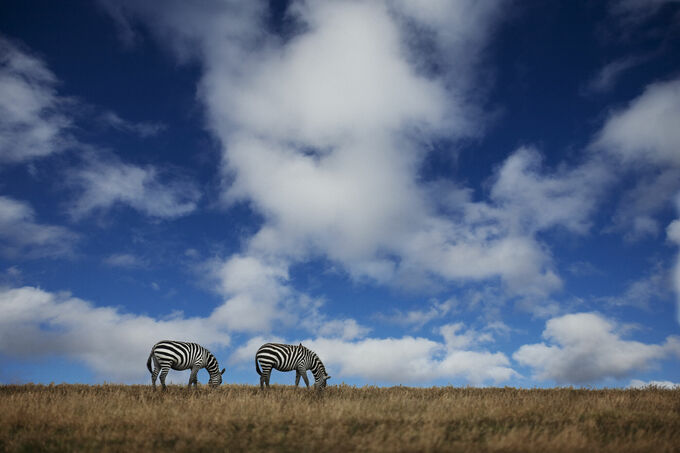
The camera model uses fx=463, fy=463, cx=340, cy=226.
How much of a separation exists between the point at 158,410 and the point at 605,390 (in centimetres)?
1953

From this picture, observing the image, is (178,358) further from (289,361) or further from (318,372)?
(318,372)

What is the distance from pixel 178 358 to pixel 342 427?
12.6 meters

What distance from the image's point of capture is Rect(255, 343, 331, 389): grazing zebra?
2230 cm

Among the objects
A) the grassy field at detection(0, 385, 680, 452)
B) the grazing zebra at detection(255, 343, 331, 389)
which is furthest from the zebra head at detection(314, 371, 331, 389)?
the grassy field at detection(0, 385, 680, 452)

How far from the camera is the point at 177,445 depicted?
33.8 feet

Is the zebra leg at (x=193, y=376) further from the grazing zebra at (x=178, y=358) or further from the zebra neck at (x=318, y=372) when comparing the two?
the zebra neck at (x=318, y=372)

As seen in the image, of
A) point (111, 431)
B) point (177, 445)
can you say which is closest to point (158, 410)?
point (111, 431)

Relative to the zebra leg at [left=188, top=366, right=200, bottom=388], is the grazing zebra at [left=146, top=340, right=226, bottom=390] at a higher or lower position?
higher

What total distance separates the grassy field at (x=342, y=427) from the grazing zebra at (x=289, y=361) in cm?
625

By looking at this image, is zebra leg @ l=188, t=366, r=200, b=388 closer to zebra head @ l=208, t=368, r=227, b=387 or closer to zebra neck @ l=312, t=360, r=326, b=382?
zebra head @ l=208, t=368, r=227, b=387

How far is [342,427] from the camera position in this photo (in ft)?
38.1

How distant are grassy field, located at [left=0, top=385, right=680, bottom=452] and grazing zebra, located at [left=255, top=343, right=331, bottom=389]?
6.25 m

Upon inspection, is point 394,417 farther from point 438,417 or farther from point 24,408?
point 24,408

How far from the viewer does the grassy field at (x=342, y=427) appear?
34.4ft
